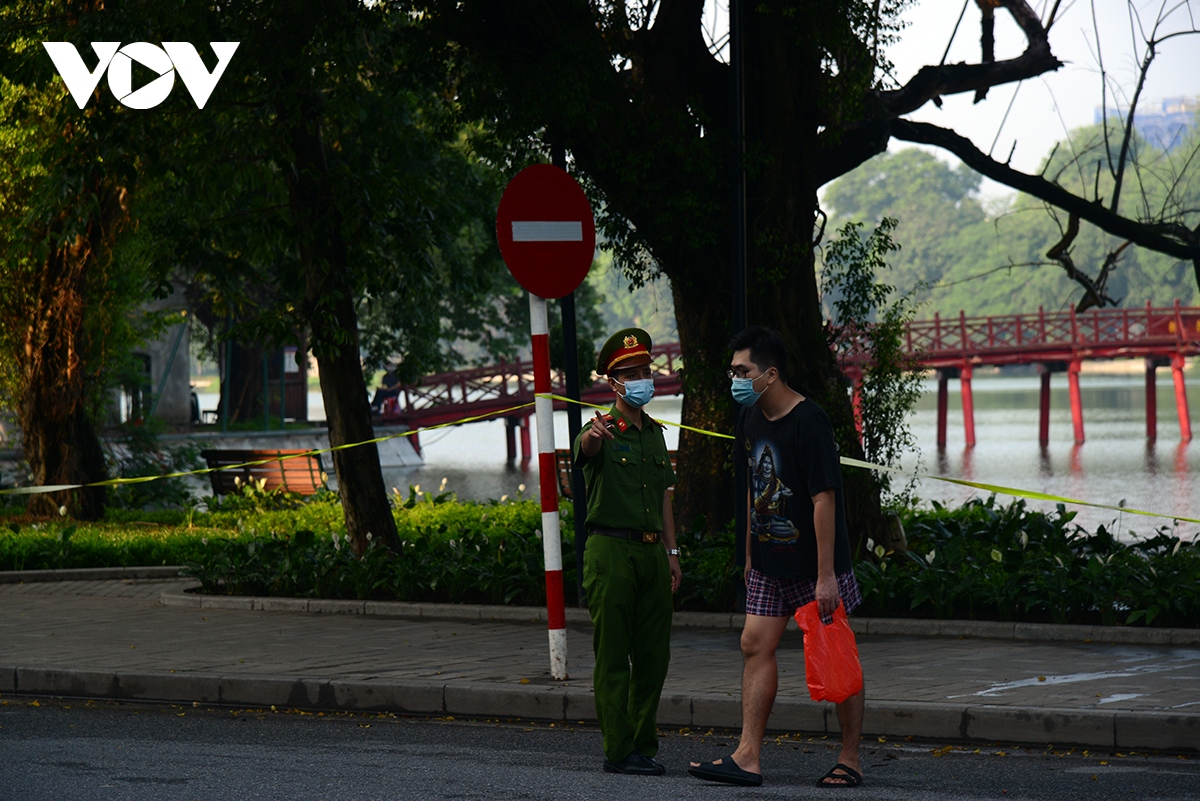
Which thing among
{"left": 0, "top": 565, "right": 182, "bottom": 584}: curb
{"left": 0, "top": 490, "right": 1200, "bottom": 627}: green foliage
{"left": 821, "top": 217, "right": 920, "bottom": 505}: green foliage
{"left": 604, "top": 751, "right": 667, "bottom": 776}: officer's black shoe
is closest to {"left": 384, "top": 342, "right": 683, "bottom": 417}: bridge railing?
{"left": 0, "top": 490, "right": 1200, "bottom": 627}: green foliage

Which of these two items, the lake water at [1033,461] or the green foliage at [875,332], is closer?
the green foliage at [875,332]

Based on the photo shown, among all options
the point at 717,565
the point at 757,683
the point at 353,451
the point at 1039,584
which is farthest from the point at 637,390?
the point at 353,451

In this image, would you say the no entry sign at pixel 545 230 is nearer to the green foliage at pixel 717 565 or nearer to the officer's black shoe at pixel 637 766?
the officer's black shoe at pixel 637 766

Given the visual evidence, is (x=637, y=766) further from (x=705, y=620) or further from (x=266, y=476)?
(x=266, y=476)

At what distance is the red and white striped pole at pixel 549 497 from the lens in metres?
7.65

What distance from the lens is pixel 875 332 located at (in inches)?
443

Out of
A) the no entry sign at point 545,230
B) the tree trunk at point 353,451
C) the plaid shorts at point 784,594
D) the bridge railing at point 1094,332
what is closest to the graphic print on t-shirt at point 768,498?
the plaid shorts at point 784,594

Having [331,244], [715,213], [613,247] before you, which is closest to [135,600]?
[331,244]

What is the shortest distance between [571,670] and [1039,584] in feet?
10.4

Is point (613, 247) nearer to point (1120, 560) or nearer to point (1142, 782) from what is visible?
point (1120, 560)

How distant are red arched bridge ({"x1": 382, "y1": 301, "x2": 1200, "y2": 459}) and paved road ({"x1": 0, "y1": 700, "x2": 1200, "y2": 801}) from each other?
41.7m

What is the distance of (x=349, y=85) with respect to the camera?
43.1 feet

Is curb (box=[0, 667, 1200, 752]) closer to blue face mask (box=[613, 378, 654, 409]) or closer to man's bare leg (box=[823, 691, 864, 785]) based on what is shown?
man's bare leg (box=[823, 691, 864, 785])

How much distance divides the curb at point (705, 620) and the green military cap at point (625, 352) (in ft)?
12.3
